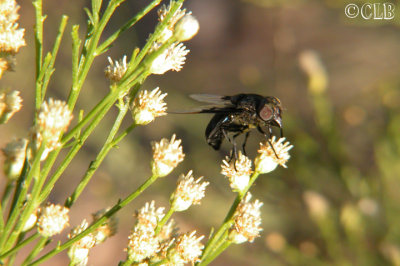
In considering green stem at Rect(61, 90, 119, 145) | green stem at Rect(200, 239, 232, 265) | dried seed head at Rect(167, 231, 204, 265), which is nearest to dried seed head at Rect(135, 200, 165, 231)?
dried seed head at Rect(167, 231, 204, 265)

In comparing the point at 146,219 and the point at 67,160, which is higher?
the point at 67,160

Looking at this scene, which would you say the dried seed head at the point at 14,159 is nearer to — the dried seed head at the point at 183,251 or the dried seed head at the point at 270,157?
the dried seed head at the point at 183,251

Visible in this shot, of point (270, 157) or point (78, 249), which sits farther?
point (270, 157)

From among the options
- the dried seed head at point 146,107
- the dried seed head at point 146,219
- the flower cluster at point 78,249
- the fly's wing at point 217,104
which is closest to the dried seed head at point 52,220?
the flower cluster at point 78,249

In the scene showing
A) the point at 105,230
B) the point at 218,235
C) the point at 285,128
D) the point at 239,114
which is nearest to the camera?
the point at 218,235

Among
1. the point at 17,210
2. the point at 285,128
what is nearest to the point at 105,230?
the point at 17,210

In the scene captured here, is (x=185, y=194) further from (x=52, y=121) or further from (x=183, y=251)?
(x=52, y=121)
